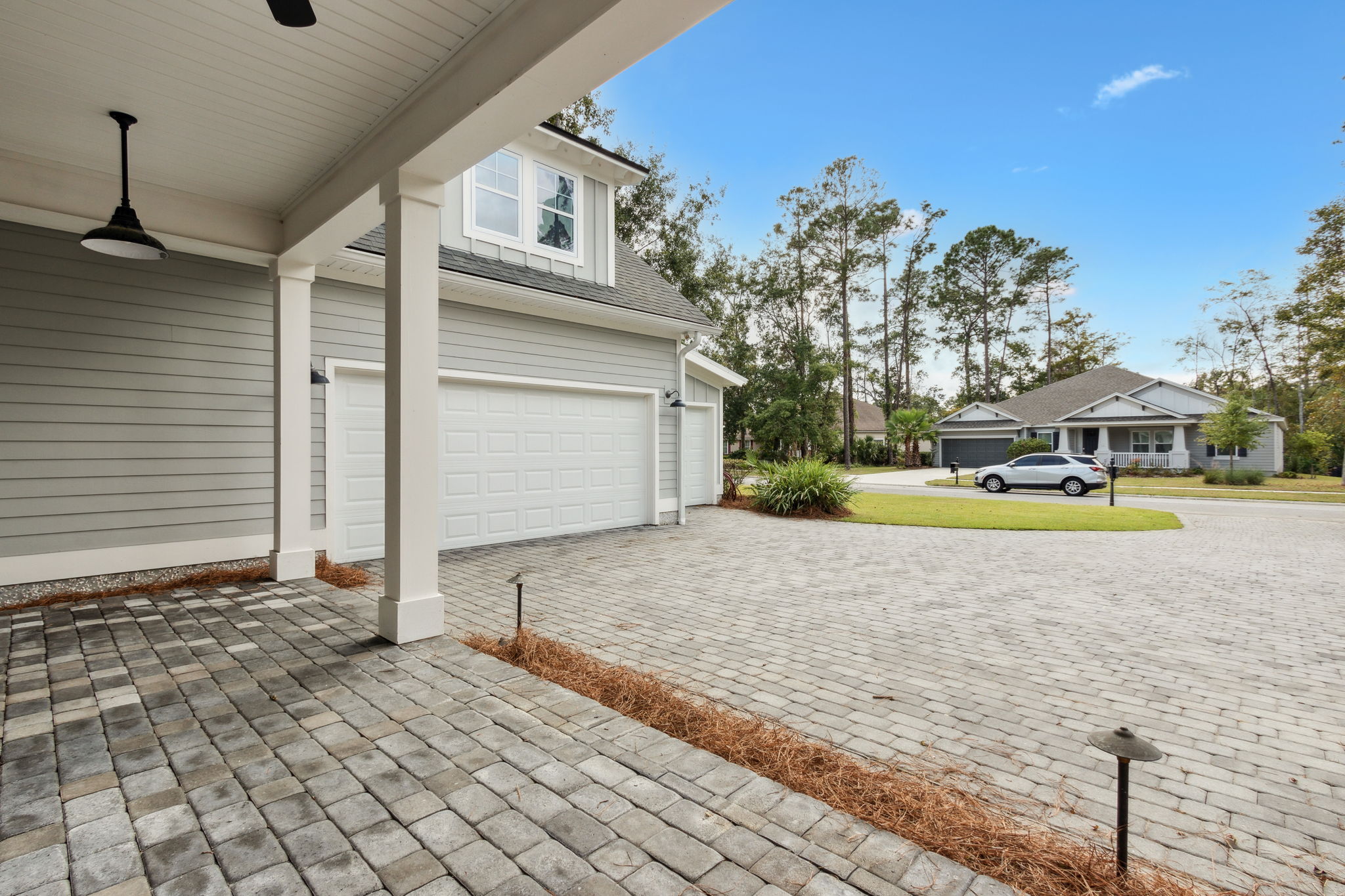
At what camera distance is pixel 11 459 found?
4.46 metres

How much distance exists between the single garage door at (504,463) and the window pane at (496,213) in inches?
83.8

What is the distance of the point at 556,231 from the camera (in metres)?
8.30

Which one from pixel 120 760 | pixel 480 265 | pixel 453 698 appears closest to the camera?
pixel 120 760

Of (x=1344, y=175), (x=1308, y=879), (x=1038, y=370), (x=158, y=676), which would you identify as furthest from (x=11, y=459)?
(x=1038, y=370)

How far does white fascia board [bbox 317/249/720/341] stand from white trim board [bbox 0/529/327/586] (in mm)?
2837

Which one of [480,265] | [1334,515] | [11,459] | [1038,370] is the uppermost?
[1038,370]

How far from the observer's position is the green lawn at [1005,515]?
9.87 meters

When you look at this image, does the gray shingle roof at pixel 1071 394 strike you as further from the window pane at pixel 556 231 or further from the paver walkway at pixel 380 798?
the paver walkway at pixel 380 798

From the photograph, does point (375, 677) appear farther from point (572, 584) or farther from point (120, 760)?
point (572, 584)

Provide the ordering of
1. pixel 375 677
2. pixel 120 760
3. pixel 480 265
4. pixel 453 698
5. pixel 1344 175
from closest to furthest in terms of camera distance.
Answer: pixel 120 760 < pixel 453 698 < pixel 375 677 < pixel 480 265 < pixel 1344 175

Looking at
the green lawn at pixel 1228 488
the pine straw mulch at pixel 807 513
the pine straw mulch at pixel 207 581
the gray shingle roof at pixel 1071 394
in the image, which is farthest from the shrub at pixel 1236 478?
the pine straw mulch at pixel 207 581

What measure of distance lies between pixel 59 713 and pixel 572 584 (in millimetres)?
3471

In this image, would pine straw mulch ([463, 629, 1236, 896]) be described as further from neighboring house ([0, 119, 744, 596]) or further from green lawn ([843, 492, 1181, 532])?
green lawn ([843, 492, 1181, 532])

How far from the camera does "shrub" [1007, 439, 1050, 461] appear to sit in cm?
2536
